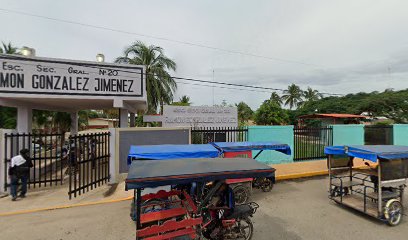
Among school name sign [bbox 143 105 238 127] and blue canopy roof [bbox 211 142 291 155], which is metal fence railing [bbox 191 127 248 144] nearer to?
blue canopy roof [bbox 211 142 291 155]

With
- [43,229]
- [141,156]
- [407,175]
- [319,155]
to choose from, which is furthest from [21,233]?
[319,155]

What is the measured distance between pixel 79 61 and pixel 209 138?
21.5 ft

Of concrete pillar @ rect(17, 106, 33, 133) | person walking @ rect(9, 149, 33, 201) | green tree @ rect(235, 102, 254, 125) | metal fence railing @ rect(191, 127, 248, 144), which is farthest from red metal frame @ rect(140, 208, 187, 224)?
green tree @ rect(235, 102, 254, 125)

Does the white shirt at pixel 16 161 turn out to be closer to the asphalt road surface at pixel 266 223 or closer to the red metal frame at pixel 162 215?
the asphalt road surface at pixel 266 223

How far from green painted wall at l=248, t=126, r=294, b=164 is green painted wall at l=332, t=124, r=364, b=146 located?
3.22 m

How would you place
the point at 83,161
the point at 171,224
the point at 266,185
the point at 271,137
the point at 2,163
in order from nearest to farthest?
the point at 171,224 < the point at 83,161 < the point at 2,163 < the point at 266,185 < the point at 271,137

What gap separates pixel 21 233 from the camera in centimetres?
494

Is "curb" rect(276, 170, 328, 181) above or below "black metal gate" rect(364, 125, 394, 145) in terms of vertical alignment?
below

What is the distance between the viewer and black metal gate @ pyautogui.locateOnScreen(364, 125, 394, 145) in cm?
1411

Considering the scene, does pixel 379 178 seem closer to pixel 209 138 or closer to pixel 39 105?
pixel 209 138

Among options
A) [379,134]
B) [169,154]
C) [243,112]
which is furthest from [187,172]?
[243,112]

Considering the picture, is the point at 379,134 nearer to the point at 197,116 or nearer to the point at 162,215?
the point at 197,116

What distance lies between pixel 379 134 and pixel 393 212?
11590 millimetres

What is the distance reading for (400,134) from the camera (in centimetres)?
1451
